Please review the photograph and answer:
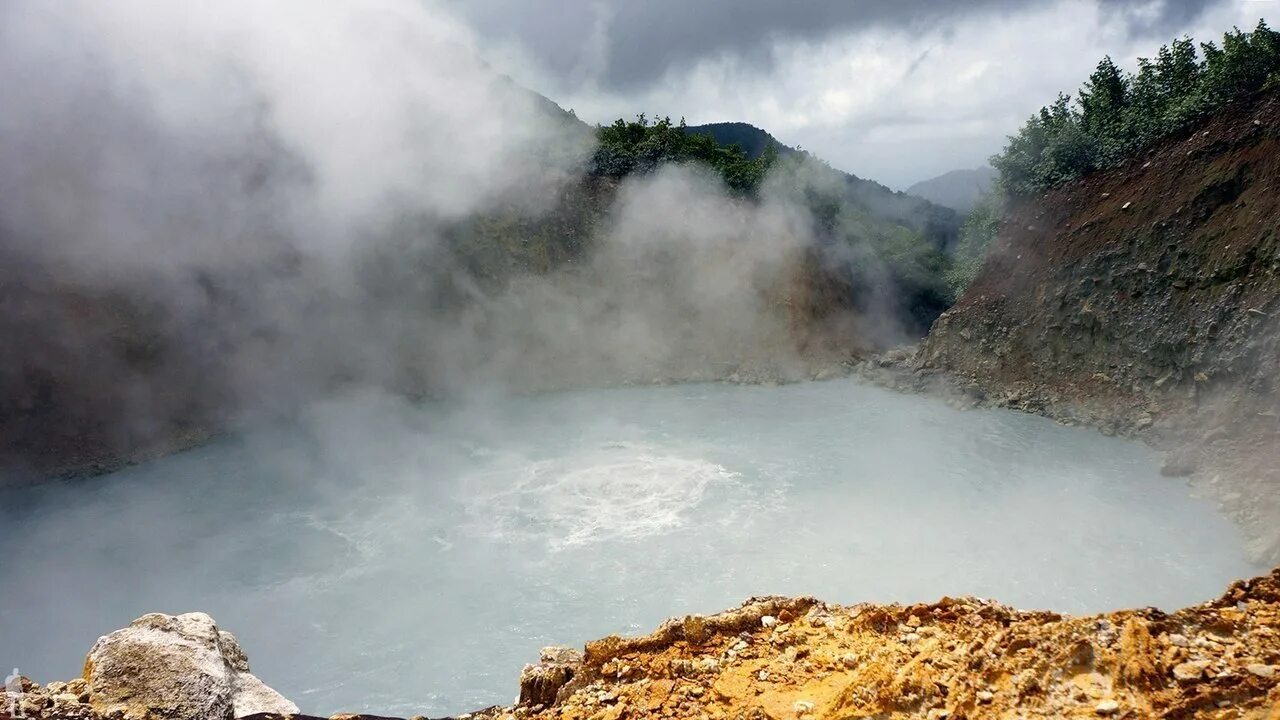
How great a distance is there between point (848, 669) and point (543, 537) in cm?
680

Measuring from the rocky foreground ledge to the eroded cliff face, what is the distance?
7.32m

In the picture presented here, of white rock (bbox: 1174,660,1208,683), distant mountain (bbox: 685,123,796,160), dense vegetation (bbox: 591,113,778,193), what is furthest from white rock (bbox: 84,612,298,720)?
distant mountain (bbox: 685,123,796,160)

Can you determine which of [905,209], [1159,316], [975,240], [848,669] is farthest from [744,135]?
[848,669]

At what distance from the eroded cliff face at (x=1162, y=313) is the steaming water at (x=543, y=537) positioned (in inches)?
32.4

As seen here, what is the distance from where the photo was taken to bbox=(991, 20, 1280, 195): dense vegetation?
43.8 ft

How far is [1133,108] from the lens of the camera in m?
15.5

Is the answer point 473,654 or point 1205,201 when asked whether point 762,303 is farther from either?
point 473,654

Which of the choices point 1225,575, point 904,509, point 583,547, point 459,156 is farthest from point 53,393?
point 1225,575

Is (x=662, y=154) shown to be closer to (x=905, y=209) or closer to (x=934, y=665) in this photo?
(x=905, y=209)

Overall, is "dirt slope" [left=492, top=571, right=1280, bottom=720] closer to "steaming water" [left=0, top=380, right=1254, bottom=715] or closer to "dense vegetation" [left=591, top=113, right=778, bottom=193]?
"steaming water" [left=0, top=380, right=1254, bottom=715]

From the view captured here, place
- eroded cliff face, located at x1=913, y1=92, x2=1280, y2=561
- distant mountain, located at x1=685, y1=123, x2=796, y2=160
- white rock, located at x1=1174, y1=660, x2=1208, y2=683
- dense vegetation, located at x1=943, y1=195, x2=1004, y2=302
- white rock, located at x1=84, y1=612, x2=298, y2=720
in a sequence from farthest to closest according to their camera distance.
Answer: distant mountain, located at x1=685, y1=123, x2=796, y2=160 → dense vegetation, located at x1=943, y1=195, x2=1004, y2=302 → eroded cliff face, located at x1=913, y1=92, x2=1280, y2=561 → white rock, located at x1=84, y1=612, x2=298, y2=720 → white rock, located at x1=1174, y1=660, x2=1208, y2=683

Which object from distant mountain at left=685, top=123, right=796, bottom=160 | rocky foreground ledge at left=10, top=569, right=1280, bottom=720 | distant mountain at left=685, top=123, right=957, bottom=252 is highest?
distant mountain at left=685, top=123, right=796, bottom=160

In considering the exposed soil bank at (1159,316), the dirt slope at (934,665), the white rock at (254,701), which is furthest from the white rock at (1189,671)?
the exposed soil bank at (1159,316)

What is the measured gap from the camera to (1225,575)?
786cm
